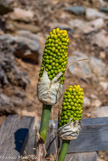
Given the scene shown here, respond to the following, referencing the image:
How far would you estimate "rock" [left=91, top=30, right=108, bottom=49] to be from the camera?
7353 millimetres

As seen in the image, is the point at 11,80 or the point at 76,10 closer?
the point at 11,80

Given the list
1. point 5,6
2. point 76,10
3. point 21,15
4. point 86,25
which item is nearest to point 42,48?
point 5,6

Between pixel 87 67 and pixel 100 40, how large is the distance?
→ 1671 mm

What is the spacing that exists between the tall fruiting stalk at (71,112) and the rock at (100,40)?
5971 mm

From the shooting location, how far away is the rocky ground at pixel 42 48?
432 cm

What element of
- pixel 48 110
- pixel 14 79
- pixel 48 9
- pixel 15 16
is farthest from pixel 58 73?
pixel 48 9

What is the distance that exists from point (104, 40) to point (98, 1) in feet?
9.76

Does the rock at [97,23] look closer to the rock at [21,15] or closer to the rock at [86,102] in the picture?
the rock at [21,15]

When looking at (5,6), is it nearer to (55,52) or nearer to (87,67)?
(87,67)

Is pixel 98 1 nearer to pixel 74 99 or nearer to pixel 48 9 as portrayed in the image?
pixel 48 9

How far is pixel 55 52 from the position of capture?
1487mm

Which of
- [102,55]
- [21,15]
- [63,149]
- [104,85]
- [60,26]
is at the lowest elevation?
[104,85]

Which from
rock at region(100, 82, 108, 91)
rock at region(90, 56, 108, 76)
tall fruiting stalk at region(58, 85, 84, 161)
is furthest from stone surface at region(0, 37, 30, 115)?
tall fruiting stalk at region(58, 85, 84, 161)

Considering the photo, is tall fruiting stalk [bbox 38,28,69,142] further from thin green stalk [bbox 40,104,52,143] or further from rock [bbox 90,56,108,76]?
rock [bbox 90,56,108,76]
